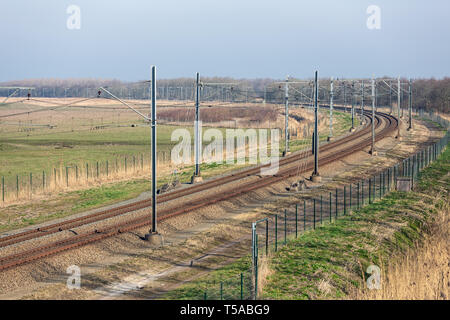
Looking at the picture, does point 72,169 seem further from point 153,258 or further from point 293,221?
point 153,258

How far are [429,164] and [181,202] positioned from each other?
2653cm

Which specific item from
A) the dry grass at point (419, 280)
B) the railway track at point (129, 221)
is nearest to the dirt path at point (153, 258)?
the railway track at point (129, 221)

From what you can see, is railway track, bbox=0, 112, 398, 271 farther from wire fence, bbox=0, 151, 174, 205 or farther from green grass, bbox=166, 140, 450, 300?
wire fence, bbox=0, 151, 174, 205

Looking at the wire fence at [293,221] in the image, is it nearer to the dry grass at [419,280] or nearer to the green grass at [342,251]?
the green grass at [342,251]

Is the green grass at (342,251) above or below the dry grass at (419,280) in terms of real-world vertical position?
below

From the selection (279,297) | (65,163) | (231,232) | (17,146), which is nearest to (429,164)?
(231,232)

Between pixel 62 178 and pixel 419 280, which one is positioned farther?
pixel 62 178

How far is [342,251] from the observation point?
27406mm

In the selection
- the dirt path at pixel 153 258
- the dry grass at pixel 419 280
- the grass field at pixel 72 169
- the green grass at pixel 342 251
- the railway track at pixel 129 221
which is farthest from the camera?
the grass field at pixel 72 169

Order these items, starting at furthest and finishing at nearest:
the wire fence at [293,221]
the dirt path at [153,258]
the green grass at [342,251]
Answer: the dirt path at [153,258]
the green grass at [342,251]
the wire fence at [293,221]

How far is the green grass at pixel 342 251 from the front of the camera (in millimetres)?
22266

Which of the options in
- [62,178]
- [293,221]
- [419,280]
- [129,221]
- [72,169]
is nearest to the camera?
[419,280]

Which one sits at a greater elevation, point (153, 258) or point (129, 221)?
point (129, 221)

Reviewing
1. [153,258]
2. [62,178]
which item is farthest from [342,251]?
[62,178]
